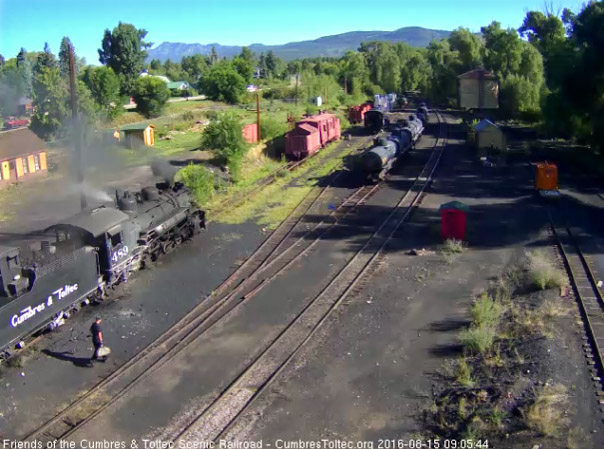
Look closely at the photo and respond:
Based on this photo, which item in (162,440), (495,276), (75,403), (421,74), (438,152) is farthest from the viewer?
(421,74)

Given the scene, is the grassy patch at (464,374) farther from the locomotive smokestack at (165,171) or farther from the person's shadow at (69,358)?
the locomotive smokestack at (165,171)

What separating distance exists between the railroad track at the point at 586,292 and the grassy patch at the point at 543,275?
0.49 meters

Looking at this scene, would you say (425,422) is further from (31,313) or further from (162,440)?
(31,313)

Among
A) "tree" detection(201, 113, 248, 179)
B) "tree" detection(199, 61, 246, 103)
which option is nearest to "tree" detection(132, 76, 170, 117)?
"tree" detection(199, 61, 246, 103)

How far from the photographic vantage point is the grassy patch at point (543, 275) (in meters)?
16.0

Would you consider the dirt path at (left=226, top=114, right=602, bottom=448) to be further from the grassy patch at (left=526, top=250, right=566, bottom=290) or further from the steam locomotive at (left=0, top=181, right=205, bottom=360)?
the steam locomotive at (left=0, top=181, right=205, bottom=360)

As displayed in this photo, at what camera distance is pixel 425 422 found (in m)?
10.1

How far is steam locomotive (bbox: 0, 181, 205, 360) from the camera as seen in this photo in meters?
12.0

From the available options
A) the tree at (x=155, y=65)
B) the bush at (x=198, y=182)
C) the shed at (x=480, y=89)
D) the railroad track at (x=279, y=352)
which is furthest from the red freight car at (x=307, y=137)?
the tree at (x=155, y=65)

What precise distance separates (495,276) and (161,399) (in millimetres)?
10904

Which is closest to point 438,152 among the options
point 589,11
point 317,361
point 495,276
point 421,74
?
point 589,11
